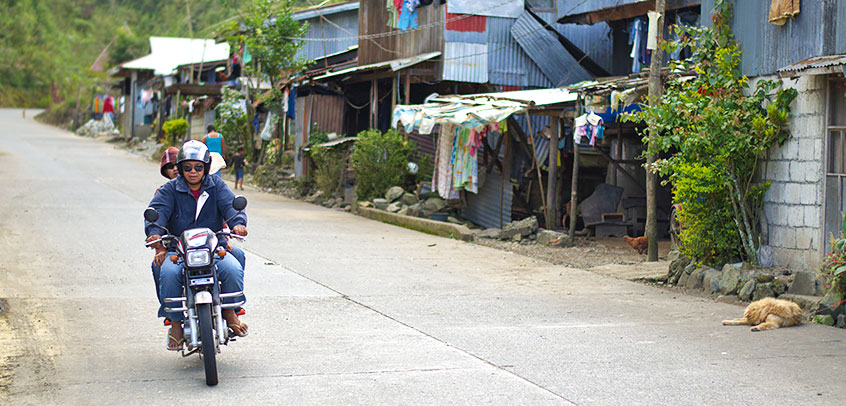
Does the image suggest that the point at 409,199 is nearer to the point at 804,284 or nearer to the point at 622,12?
the point at 622,12

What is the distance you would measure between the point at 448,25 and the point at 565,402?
56.2 ft

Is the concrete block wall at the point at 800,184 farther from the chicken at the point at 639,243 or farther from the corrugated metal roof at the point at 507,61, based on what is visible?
the corrugated metal roof at the point at 507,61

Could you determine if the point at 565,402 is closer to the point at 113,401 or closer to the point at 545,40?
the point at 113,401

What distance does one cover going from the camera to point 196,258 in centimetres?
579

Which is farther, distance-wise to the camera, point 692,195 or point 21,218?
point 21,218

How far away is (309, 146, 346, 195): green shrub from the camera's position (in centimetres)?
2338

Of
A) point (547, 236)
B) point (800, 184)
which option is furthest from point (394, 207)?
point (800, 184)

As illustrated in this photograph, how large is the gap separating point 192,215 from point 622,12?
1315 cm

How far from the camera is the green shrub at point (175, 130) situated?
131 feet

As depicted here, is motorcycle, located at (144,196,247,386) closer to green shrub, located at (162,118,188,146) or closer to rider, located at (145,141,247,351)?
rider, located at (145,141,247,351)

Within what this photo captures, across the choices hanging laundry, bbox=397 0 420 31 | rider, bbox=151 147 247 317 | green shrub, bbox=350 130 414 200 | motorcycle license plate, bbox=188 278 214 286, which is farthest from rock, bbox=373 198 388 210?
motorcycle license plate, bbox=188 278 214 286

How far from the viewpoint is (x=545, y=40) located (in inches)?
851

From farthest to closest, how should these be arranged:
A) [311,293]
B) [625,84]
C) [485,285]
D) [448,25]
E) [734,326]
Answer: [448,25]
[625,84]
[485,285]
[311,293]
[734,326]

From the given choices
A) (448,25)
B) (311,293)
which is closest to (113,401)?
(311,293)
